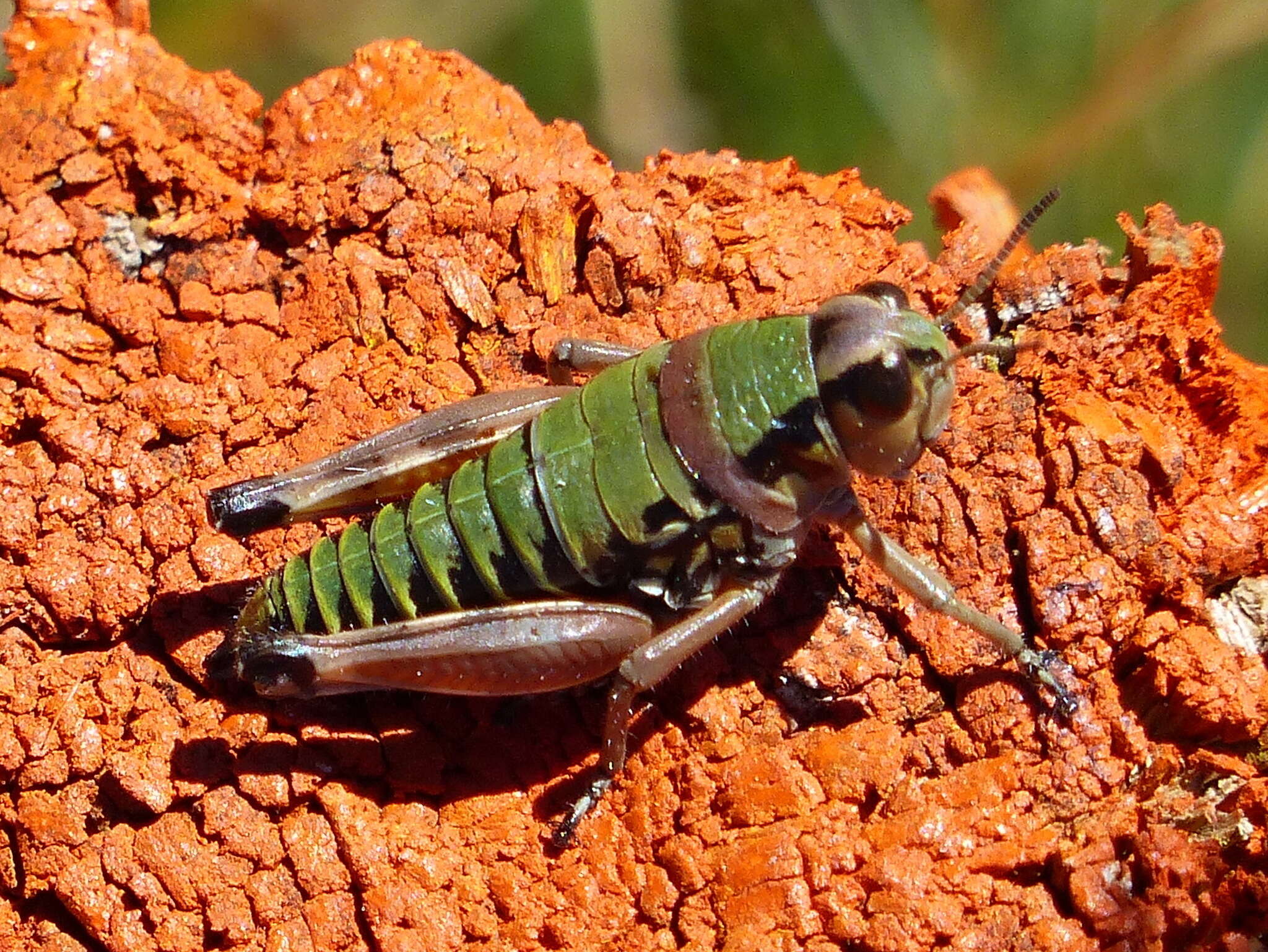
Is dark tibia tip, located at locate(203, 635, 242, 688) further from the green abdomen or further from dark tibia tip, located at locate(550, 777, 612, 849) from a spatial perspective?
dark tibia tip, located at locate(550, 777, 612, 849)

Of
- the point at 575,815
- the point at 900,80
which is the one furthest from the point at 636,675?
the point at 900,80

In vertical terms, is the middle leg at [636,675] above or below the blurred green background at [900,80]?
below

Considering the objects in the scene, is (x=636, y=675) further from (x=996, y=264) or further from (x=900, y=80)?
(x=900, y=80)

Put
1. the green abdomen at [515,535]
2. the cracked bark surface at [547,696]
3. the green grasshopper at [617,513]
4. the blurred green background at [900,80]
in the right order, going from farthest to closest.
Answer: the blurred green background at [900,80] < the green abdomen at [515,535] < the green grasshopper at [617,513] < the cracked bark surface at [547,696]

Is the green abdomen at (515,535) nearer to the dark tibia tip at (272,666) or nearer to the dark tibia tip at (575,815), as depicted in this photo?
the dark tibia tip at (272,666)

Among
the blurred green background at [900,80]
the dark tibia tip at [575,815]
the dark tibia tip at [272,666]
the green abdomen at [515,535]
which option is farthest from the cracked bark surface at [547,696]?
the blurred green background at [900,80]
